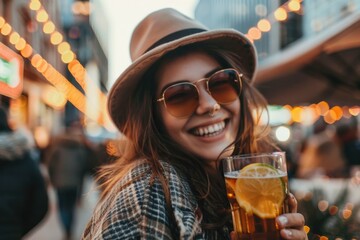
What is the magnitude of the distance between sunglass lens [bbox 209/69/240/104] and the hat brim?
0.17 m

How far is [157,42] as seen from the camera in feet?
5.71

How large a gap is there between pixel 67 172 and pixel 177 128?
5747mm

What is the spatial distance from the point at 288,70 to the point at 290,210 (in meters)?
3.82

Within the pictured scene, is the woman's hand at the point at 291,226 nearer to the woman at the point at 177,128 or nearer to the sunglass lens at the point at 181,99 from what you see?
the woman at the point at 177,128

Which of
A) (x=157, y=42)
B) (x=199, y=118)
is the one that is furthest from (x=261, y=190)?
(x=157, y=42)

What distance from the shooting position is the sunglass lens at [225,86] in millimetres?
1692

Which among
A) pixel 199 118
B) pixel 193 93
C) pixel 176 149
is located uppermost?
pixel 193 93

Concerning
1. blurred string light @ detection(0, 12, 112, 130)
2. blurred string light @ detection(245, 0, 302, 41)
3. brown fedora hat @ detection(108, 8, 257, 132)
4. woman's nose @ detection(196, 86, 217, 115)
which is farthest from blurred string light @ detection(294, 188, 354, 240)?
blurred string light @ detection(245, 0, 302, 41)

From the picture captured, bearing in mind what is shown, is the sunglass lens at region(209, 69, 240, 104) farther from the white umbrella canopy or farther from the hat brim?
the white umbrella canopy

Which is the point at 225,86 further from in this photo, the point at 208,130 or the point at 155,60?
the point at 155,60

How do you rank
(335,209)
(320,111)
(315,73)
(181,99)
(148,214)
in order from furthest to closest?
(320,111) < (315,73) < (335,209) < (181,99) < (148,214)

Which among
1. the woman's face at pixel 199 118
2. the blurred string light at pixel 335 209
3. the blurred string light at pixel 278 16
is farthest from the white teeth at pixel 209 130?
the blurred string light at pixel 278 16

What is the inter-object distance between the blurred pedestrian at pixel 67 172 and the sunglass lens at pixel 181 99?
5.62 metres

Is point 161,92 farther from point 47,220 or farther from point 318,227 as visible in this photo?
point 47,220
